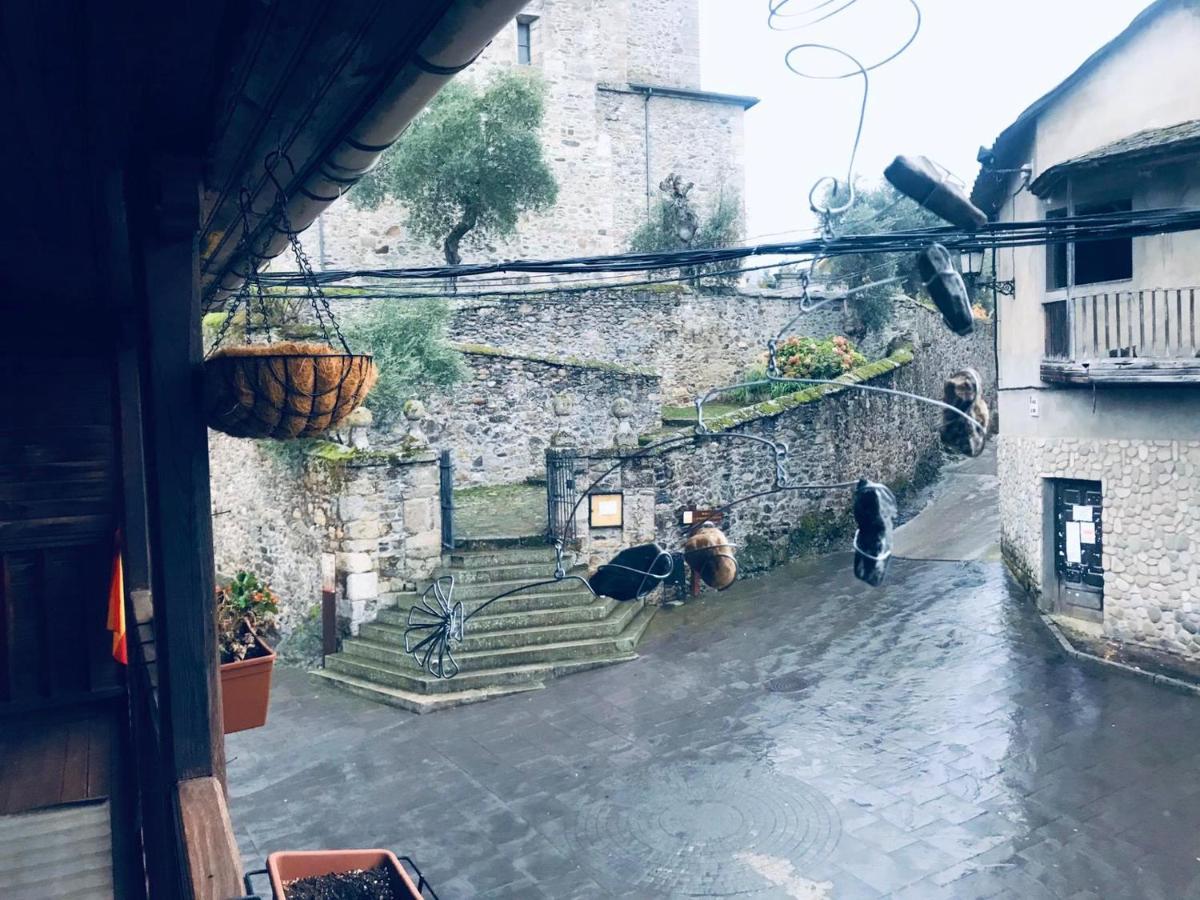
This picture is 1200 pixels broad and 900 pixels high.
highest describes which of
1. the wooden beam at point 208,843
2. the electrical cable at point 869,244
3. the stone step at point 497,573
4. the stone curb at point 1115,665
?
the electrical cable at point 869,244

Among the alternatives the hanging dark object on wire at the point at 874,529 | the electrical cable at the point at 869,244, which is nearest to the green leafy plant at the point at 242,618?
the electrical cable at the point at 869,244

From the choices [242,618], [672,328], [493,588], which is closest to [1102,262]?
[493,588]

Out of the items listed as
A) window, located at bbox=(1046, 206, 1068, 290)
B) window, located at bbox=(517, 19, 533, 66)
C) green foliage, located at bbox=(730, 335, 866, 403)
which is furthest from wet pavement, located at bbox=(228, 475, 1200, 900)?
window, located at bbox=(517, 19, 533, 66)

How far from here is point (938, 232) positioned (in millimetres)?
4668

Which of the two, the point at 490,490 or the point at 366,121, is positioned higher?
the point at 366,121

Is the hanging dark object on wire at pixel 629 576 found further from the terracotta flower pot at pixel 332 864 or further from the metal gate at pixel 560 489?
the metal gate at pixel 560 489

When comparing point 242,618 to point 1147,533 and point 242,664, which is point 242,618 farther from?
point 1147,533

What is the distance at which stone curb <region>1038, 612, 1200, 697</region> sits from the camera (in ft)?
28.3

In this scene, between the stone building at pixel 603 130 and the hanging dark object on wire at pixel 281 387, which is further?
the stone building at pixel 603 130

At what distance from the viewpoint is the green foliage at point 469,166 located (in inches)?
661

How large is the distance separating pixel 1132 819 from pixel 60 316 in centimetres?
839

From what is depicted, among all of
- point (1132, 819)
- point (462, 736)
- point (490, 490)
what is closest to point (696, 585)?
point (490, 490)

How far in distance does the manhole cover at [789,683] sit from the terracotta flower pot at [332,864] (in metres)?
5.54

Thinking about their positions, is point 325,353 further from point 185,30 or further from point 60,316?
point 60,316
